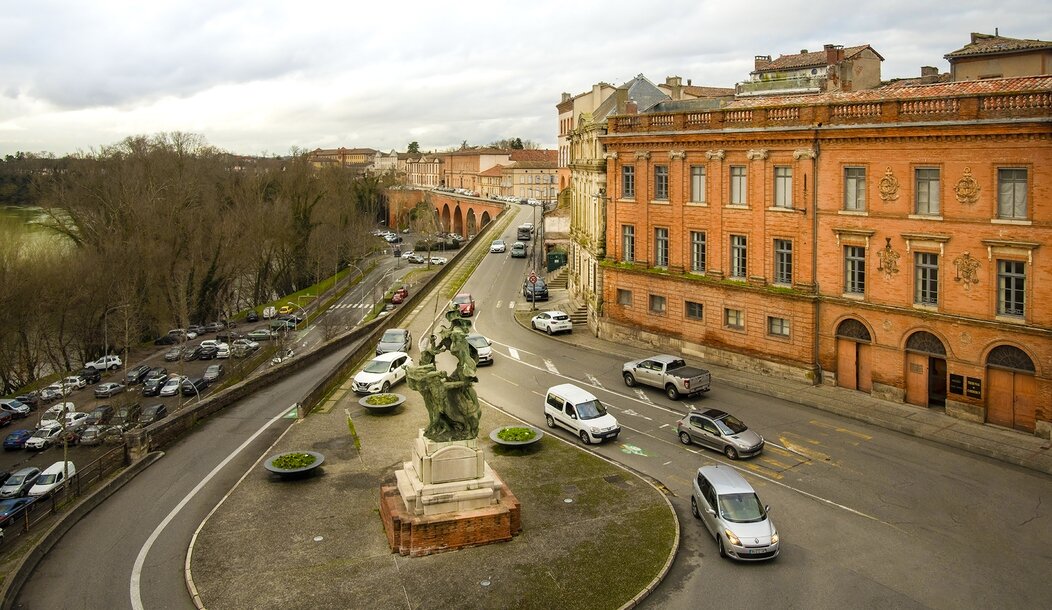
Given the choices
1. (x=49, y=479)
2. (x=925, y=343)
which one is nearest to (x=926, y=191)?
(x=925, y=343)

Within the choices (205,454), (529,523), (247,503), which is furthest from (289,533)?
(205,454)

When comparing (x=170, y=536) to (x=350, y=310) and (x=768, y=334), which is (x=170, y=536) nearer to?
(x=768, y=334)

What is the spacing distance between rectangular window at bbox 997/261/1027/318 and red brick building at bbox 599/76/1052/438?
2.0 inches

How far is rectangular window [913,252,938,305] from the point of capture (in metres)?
32.7

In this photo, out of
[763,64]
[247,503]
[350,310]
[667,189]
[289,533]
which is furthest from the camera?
[350,310]

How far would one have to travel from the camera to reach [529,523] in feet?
73.8

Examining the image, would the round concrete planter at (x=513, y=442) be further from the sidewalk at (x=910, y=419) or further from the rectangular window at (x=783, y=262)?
the rectangular window at (x=783, y=262)

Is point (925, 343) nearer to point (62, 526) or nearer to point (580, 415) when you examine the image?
point (580, 415)

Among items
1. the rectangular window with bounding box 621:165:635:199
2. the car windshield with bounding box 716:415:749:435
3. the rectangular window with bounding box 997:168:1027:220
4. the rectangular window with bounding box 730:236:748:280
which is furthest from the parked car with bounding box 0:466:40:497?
the rectangular window with bounding box 997:168:1027:220

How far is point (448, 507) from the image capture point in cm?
2112

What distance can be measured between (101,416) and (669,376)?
34148mm

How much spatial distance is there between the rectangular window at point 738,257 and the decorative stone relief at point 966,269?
A: 10.5 m

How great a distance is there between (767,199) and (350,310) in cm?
5121

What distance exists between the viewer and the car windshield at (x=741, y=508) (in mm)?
21203
